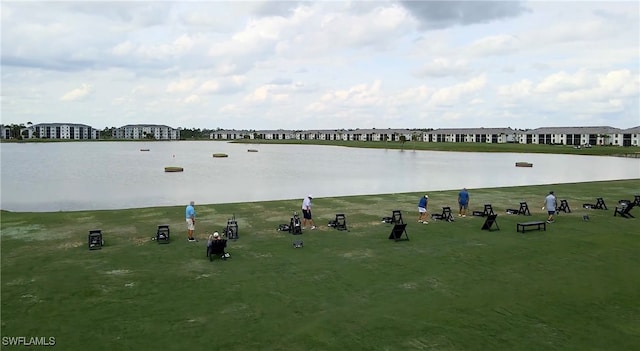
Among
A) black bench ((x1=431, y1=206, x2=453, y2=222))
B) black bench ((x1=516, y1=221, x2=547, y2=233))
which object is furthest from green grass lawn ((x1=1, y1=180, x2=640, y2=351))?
black bench ((x1=431, y1=206, x2=453, y2=222))

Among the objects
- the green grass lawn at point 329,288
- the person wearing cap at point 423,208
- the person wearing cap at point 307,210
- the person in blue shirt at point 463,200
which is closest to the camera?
the green grass lawn at point 329,288

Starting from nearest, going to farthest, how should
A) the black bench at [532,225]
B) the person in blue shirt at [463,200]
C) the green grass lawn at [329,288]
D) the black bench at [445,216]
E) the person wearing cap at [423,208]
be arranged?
the green grass lawn at [329,288]
the black bench at [532,225]
the person wearing cap at [423,208]
the black bench at [445,216]
the person in blue shirt at [463,200]

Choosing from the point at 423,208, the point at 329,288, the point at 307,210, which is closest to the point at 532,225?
→ the point at 423,208

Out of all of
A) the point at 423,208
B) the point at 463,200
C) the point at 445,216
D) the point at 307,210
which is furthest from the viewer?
the point at 463,200

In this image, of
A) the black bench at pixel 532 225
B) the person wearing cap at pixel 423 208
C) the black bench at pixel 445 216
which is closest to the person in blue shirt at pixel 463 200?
Answer: the black bench at pixel 445 216

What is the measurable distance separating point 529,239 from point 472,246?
3592 millimetres

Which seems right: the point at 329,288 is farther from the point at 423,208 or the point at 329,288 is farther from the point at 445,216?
the point at 445,216

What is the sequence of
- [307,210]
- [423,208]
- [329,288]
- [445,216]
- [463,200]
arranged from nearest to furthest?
1. [329,288]
2. [307,210]
3. [423,208]
4. [445,216]
5. [463,200]

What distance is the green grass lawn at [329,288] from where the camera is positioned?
12.6 m

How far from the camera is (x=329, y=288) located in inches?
639

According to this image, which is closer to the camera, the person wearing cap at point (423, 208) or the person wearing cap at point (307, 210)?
the person wearing cap at point (307, 210)

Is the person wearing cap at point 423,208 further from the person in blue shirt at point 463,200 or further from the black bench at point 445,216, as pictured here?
the person in blue shirt at point 463,200

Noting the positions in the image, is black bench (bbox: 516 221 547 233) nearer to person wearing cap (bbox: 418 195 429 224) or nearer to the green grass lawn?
the green grass lawn

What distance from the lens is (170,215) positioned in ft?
99.5
